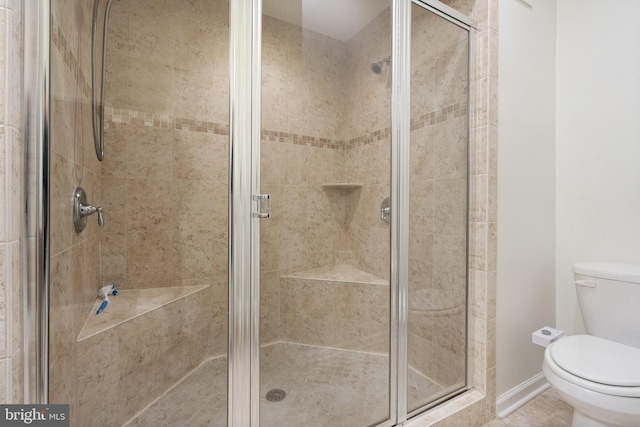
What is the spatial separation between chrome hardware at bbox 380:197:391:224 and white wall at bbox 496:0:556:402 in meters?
0.65

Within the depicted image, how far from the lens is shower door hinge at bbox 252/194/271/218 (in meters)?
0.99

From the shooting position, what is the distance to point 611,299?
1376 millimetres

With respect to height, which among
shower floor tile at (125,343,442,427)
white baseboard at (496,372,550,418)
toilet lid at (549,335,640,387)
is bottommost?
white baseboard at (496,372,550,418)

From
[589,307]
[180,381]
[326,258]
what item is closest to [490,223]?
[589,307]

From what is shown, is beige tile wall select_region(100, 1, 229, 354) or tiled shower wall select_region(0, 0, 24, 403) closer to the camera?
tiled shower wall select_region(0, 0, 24, 403)

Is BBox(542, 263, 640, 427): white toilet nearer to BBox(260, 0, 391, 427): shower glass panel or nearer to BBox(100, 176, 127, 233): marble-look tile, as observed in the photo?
BBox(260, 0, 391, 427): shower glass panel

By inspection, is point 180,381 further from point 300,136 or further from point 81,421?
point 300,136

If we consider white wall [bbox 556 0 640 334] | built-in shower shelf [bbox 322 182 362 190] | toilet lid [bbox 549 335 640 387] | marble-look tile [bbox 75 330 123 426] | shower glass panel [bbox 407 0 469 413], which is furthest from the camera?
white wall [bbox 556 0 640 334]

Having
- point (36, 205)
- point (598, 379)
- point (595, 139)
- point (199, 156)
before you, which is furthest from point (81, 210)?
point (595, 139)

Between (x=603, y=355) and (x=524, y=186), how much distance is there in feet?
2.80

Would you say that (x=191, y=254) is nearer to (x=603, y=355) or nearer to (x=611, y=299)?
(x=603, y=355)

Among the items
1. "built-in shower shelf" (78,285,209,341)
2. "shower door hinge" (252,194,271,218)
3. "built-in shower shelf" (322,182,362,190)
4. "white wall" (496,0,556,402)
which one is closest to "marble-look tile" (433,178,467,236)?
"white wall" (496,0,556,402)

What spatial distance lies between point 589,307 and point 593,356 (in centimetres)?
38

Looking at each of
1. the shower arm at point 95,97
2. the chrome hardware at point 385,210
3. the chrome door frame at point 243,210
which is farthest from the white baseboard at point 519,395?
the shower arm at point 95,97
